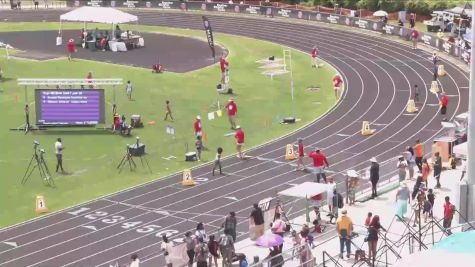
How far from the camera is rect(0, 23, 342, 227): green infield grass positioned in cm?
3850

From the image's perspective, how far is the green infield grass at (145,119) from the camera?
126 feet

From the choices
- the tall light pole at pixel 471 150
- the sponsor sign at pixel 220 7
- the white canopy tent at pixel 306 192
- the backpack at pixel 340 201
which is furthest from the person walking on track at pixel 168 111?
the sponsor sign at pixel 220 7

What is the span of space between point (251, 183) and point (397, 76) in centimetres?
2424

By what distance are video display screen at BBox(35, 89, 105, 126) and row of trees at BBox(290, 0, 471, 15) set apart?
42.7 meters

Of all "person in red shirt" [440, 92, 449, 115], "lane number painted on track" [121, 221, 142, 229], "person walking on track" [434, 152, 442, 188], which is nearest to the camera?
"lane number painted on track" [121, 221, 142, 229]

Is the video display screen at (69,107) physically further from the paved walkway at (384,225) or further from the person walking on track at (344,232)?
the person walking on track at (344,232)

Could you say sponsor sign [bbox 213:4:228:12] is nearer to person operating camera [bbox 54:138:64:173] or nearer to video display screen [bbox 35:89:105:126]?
video display screen [bbox 35:89:105:126]

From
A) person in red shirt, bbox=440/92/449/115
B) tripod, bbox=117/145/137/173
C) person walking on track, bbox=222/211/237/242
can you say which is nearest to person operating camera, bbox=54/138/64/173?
tripod, bbox=117/145/137/173

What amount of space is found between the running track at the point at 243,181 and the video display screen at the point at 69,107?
327 inches

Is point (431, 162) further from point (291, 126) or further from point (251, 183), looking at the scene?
point (291, 126)

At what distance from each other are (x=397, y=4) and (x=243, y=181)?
50.0 meters

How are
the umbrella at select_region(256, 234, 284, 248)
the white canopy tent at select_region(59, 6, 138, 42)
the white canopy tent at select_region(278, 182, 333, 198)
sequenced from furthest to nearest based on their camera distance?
the white canopy tent at select_region(59, 6, 138, 42)
the white canopy tent at select_region(278, 182, 333, 198)
the umbrella at select_region(256, 234, 284, 248)

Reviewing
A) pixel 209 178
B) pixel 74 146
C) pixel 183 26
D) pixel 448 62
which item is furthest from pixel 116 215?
pixel 183 26

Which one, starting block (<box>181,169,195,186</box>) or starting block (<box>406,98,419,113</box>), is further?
starting block (<box>406,98,419,113</box>)
